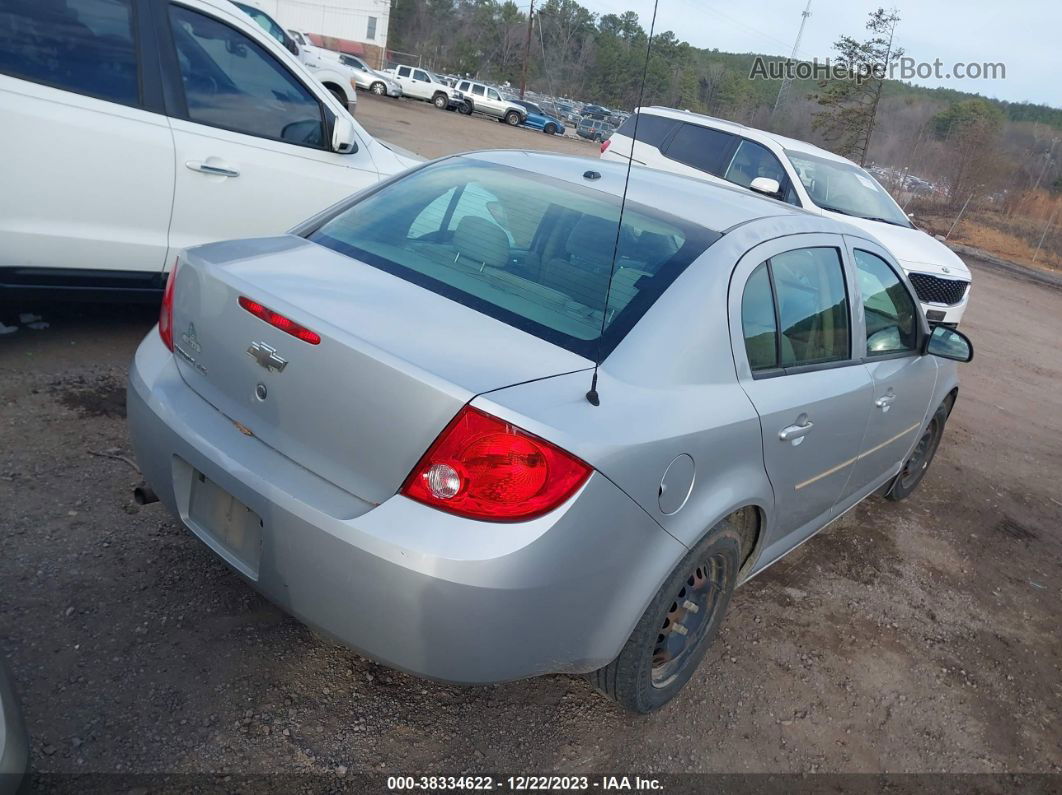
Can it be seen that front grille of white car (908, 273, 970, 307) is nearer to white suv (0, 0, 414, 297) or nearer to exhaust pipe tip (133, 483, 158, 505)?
white suv (0, 0, 414, 297)

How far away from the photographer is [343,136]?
16.2ft

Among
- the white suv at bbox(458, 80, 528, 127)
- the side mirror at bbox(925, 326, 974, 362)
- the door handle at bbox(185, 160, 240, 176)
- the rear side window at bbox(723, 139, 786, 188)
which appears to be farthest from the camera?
the white suv at bbox(458, 80, 528, 127)

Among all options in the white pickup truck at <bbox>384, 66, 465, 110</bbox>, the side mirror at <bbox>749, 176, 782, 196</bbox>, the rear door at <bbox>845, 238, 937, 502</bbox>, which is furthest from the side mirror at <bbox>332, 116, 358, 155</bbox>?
the white pickup truck at <bbox>384, 66, 465, 110</bbox>

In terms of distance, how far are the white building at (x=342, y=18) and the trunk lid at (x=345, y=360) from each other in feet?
201

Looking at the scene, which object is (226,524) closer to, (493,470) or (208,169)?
(493,470)

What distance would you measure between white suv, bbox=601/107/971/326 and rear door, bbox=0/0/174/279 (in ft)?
20.3

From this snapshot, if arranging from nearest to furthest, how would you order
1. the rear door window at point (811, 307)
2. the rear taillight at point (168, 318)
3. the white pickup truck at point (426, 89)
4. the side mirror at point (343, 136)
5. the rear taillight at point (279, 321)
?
the rear taillight at point (279, 321) → the rear taillight at point (168, 318) → the rear door window at point (811, 307) → the side mirror at point (343, 136) → the white pickup truck at point (426, 89)

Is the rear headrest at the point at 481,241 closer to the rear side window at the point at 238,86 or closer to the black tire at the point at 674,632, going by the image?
the black tire at the point at 674,632

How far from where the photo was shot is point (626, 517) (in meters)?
2.21

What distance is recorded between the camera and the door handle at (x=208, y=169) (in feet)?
14.3

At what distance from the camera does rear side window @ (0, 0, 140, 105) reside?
3861 mm

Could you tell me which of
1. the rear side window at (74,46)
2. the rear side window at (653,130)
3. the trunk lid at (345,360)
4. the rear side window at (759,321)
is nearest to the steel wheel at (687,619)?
the rear side window at (759,321)

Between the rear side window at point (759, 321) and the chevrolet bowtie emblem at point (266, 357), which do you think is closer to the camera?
the chevrolet bowtie emblem at point (266, 357)

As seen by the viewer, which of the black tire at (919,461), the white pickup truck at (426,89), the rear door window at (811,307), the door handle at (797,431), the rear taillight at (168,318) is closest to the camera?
the rear taillight at (168,318)
